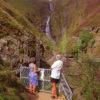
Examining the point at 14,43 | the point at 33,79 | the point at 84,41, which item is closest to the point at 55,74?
the point at 33,79

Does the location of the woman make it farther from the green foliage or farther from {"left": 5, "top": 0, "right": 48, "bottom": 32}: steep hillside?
{"left": 5, "top": 0, "right": 48, "bottom": 32}: steep hillside

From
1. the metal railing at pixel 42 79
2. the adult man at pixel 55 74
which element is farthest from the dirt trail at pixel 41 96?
the metal railing at pixel 42 79

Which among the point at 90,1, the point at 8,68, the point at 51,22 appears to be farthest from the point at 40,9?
the point at 8,68

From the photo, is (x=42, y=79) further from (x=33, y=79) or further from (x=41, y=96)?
(x=41, y=96)

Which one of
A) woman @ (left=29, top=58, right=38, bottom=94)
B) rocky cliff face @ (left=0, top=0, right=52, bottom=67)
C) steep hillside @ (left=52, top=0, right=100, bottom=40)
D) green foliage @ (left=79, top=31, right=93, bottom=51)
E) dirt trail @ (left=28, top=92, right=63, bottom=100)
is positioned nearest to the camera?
dirt trail @ (left=28, top=92, right=63, bottom=100)

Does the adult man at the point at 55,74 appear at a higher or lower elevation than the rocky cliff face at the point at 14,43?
lower

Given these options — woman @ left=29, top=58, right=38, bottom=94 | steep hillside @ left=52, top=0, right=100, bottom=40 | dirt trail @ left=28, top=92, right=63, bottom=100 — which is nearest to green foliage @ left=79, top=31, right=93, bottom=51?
steep hillside @ left=52, top=0, right=100, bottom=40

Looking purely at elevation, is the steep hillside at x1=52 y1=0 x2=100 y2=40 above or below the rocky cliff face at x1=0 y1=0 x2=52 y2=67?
above

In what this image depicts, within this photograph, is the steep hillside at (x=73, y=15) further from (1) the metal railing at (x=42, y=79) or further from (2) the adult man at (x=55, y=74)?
(2) the adult man at (x=55, y=74)

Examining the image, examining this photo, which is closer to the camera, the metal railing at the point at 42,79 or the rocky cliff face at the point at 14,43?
the metal railing at the point at 42,79

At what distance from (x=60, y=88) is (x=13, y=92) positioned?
2859 mm

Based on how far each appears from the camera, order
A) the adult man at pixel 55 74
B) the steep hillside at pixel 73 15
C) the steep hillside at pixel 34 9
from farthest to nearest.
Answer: the steep hillside at pixel 73 15, the steep hillside at pixel 34 9, the adult man at pixel 55 74

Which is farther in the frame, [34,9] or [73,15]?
[73,15]

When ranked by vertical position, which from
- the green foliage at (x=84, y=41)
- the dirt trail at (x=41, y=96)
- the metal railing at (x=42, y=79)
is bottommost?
the dirt trail at (x=41, y=96)
